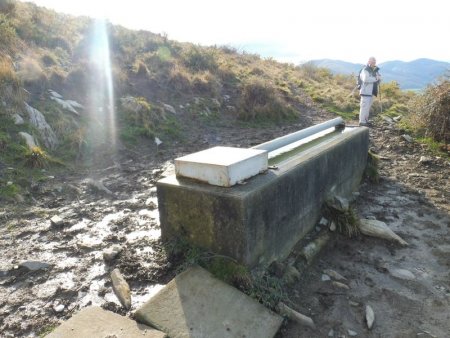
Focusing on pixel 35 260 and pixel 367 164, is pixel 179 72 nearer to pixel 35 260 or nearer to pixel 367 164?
pixel 367 164

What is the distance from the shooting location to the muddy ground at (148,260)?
2.78 meters

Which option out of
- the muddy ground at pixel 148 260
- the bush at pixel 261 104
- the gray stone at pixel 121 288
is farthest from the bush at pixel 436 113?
the gray stone at pixel 121 288

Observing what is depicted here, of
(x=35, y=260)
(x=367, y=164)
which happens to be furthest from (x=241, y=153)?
(x=367, y=164)

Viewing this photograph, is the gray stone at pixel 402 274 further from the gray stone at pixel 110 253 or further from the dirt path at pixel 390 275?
the gray stone at pixel 110 253

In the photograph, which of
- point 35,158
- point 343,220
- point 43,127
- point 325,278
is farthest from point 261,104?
point 325,278

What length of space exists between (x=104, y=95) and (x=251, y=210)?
7.37 m

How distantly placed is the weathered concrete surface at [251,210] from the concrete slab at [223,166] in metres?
0.07

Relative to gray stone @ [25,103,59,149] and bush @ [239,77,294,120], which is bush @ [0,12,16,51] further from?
bush @ [239,77,294,120]

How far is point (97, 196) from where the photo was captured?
5023 mm

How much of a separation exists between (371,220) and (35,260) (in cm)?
379

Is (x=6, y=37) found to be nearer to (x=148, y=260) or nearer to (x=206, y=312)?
(x=148, y=260)

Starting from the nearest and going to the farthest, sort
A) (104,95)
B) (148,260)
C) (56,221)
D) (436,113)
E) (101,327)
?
(101,327) < (148,260) < (56,221) < (436,113) < (104,95)

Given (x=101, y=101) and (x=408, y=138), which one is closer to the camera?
(x=408, y=138)

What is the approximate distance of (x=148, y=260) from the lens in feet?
10.6
